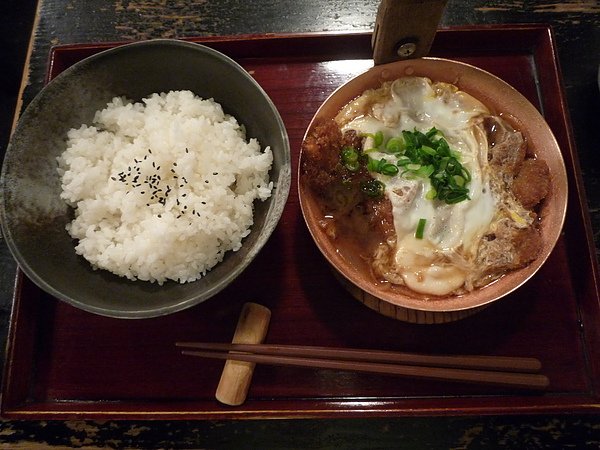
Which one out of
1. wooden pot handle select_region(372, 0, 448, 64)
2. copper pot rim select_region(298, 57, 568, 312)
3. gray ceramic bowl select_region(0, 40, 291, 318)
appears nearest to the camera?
wooden pot handle select_region(372, 0, 448, 64)

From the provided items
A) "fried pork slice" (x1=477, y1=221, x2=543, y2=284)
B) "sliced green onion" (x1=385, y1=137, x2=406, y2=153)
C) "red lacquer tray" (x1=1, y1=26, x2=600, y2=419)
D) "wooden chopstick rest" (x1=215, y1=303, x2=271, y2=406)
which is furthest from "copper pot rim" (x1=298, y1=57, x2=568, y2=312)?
"wooden chopstick rest" (x1=215, y1=303, x2=271, y2=406)

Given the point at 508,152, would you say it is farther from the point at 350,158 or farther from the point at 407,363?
the point at 407,363

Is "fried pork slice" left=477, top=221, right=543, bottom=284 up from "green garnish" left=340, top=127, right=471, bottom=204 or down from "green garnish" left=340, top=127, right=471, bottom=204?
down

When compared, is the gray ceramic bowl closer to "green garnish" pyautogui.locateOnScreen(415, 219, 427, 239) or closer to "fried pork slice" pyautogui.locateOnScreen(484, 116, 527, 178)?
"green garnish" pyautogui.locateOnScreen(415, 219, 427, 239)

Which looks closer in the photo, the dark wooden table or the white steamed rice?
the white steamed rice

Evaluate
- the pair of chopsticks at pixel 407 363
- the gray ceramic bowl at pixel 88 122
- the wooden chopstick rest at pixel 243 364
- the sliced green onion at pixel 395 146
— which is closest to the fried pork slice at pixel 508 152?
the sliced green onion at pixel 395 146

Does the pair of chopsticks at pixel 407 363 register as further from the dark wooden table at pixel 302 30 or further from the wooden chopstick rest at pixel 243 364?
the dark wooden table at pixel 302 30
